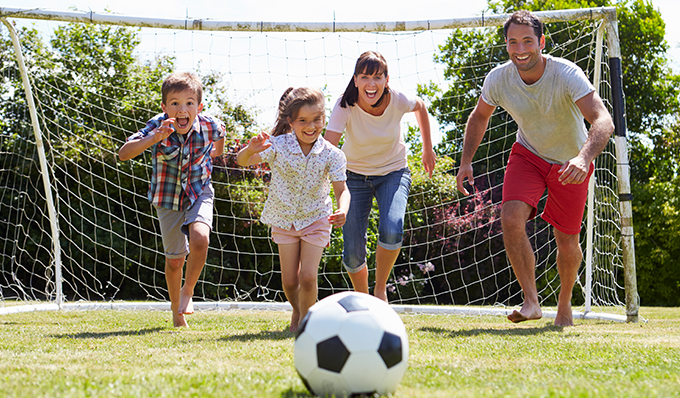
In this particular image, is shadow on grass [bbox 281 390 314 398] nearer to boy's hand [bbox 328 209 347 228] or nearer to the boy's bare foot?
boy's hand [bbox 328 209 347 228]

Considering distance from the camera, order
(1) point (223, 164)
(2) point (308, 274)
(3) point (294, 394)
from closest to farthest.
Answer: (3) point (294, 394), (2) point (308, 274), (1) point (223, 164)

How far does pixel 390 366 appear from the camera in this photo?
193cm

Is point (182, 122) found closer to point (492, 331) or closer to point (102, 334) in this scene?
point (102, 334)

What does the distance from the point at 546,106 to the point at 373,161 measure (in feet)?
3.91

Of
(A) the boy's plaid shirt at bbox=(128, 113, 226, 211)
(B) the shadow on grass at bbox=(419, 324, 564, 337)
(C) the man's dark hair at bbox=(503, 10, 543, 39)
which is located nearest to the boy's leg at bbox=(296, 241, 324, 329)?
(B) the shadow on grass at bbox=(419, 324, 564, 337)

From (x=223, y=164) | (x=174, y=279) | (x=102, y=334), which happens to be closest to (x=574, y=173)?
(x=174, y=279)

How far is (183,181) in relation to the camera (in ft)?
13.6

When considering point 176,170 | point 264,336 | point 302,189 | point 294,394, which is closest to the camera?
point 294,394

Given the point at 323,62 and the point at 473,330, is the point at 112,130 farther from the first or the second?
the point at 473,330

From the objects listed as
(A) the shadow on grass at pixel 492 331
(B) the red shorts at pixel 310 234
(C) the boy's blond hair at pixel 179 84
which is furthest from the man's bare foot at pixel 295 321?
(C) the boy's blond hair at pixel 179 84

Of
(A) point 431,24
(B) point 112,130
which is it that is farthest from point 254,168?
(A) point 431,24

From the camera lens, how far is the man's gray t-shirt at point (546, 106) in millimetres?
4156

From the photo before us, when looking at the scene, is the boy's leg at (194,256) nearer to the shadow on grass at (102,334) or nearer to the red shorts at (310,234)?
the shadow on grass at (102,334)

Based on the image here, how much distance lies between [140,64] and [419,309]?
270 inches
